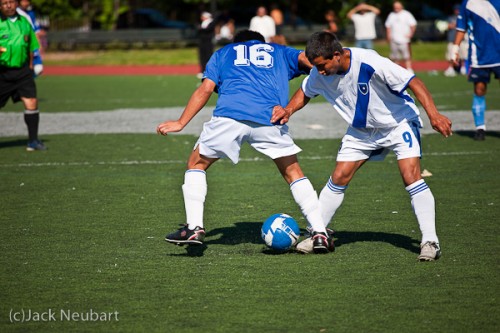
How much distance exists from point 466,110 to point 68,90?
12798mm

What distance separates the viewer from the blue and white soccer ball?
728 cm

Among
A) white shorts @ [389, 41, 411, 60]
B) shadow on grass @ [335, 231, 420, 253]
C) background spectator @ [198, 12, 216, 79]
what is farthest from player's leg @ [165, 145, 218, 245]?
background spectator @ [198, 12, 216, 79]

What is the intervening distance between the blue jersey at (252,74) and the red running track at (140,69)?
26.1m

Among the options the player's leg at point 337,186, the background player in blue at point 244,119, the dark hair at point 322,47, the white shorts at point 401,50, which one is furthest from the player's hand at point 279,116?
the white shorts at point 401,50

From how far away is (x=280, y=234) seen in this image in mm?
7281

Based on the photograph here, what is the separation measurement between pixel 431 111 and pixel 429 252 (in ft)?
3.61

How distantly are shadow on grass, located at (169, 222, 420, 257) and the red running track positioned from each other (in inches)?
999

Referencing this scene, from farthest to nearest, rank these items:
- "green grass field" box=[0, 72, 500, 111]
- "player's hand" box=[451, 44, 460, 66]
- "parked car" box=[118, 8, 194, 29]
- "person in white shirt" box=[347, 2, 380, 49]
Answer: "parked car" box=[118, 8, 194, 29]
"person in white shirt" box=[347, 2, 380, 49]
"green grass field" box=[0, 72, 500, 111]
"player's hand" box=[451, 44, 460, 66]

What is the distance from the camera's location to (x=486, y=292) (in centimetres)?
605

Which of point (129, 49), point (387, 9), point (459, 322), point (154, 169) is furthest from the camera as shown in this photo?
point (387, 9)

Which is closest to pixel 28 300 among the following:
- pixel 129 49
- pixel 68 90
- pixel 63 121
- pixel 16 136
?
pixel 16 136

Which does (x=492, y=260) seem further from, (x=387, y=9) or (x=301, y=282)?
(x=387, y=9)

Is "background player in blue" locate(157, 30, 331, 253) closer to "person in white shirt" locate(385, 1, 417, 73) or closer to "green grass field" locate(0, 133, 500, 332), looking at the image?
"green grass field" locate(0, 133, 500, 332)

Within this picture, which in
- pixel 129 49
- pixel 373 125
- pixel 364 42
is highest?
pixel 373 125
